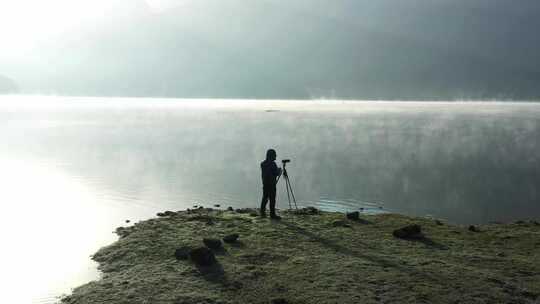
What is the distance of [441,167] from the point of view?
56.8 meters

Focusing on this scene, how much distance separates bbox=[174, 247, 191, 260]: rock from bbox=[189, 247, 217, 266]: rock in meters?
0.67

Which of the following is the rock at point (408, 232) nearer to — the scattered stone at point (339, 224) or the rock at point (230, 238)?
the scattered stone at point (339, 224)

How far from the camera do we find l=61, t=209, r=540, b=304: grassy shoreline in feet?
45.2

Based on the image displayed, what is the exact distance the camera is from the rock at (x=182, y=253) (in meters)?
17.3

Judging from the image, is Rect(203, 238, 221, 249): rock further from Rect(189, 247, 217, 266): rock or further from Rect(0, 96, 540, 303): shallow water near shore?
Rect(0, 96, 540, 303): shallow water near shore

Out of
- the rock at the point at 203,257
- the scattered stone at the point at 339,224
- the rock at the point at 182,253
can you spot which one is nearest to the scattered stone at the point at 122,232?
the rock at the point at 182,253

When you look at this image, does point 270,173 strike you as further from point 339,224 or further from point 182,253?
point 182,253

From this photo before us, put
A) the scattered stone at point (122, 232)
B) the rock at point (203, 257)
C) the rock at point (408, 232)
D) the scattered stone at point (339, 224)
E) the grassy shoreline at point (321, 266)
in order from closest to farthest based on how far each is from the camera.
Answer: the grassy shoreline at point (321, 266) → the rock at point (203, 257) → the rock at point (408, 232) → the scattered stone at point (339, 224) → the scattered stone at point (122, 232)

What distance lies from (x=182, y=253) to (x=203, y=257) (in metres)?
1.35

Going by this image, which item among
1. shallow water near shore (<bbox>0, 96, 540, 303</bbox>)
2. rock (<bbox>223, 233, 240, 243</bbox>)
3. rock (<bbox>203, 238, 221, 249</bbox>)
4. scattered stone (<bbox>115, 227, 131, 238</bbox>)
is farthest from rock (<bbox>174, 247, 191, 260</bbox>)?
scattered stone (<bbox>115, 227, 131, 238</bbox>)

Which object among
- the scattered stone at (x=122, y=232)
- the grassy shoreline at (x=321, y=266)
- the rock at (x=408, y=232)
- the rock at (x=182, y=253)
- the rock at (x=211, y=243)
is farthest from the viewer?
the scattered stone at (x=122, y=232)

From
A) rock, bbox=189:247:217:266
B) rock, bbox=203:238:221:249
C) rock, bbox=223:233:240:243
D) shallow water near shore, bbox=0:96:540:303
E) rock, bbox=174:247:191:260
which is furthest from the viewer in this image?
shallow water near shore, bbox=0:96:540:303

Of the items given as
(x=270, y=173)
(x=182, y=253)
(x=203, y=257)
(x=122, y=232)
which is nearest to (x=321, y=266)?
(x=203, y=257)

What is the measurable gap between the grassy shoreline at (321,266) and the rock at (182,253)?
28cm
